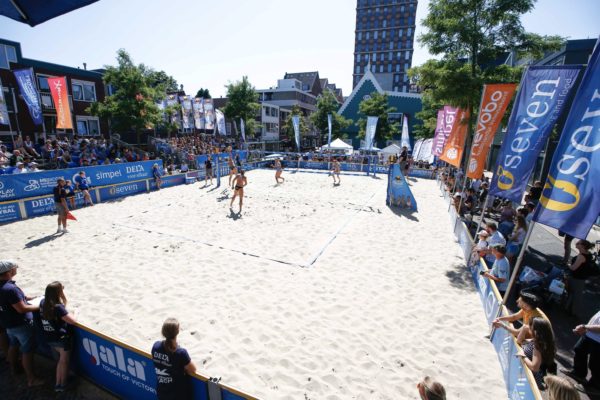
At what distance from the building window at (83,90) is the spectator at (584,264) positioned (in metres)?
31.4

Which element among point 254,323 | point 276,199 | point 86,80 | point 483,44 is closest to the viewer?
point 254,323

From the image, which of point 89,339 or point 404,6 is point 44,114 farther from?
point 404,6

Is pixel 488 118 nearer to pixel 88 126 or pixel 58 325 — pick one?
pixel 58 325

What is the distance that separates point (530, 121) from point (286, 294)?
6283 mm

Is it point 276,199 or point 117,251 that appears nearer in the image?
point 117,251

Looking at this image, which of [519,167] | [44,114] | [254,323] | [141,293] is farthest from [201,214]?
[44,114]

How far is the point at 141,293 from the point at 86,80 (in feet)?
86.1

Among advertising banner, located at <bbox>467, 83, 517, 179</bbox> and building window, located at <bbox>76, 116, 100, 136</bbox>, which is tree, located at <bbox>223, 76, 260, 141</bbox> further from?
advertising banner, located at <bbox>467, 83, 517, 179</bbox>

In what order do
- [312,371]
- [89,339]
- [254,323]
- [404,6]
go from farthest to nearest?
[404,6], [254,323], [312,371], [89,339]

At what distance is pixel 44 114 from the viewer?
21984 millimetres

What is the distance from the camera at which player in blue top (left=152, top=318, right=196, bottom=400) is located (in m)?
3.14

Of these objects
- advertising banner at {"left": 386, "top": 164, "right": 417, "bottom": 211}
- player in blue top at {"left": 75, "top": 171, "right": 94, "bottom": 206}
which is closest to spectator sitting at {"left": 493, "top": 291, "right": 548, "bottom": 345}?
advertising banner at {"left": 386, "top": 164, "right": 417, "bottom": 211}

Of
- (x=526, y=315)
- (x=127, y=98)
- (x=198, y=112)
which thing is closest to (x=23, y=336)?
(x=526, y=315)

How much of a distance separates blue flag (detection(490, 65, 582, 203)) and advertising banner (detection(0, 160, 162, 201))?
1659cm
